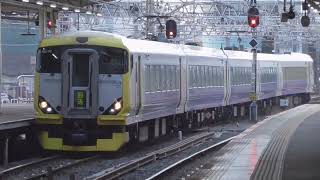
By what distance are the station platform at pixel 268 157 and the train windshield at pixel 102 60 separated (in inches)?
122

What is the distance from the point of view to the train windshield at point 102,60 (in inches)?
655

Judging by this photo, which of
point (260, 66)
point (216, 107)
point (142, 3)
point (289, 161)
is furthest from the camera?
point (142, 3)

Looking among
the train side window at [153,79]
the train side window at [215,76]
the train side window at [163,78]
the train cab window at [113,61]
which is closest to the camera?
the train cab window at [113,61]

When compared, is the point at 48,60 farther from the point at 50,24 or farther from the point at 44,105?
the point at 50,24

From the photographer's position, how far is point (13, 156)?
56.7 ft

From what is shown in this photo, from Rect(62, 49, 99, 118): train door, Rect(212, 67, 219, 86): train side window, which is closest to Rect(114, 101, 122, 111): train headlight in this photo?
Rect(62, 49, 99, 118): train door

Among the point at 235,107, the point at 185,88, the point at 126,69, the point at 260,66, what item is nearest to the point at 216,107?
the point at 235,107

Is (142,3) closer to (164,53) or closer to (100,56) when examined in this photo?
(164,53)

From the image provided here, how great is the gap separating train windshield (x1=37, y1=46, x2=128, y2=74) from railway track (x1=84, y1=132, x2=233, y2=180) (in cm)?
221

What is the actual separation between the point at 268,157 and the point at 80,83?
4.73 meters

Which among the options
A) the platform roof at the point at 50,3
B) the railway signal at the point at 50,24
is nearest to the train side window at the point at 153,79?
the platform roof at the point at 50,3

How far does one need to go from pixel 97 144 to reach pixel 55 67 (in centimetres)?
220

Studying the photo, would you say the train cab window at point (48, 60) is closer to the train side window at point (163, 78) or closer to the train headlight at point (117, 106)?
the train headlight at point (117, 106)

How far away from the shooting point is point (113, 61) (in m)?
16.7
